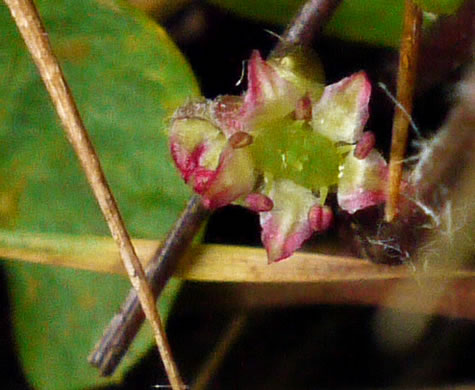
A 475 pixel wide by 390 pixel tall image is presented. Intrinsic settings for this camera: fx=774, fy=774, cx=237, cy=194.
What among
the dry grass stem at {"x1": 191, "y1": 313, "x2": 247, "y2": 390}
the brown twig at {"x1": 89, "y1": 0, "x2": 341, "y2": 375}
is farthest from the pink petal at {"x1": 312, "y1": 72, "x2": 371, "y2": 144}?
the dry grass stem at {"x1": 191, "y1": 313, "x2": 247, "y2": 390}

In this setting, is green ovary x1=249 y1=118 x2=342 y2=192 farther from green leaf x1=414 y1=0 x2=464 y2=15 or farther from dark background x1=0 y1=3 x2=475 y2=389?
dark background x1=0 y1=3 x2=475 y2=389

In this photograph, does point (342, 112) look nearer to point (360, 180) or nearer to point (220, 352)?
point (360, 180)

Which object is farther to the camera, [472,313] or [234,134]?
[472,313]

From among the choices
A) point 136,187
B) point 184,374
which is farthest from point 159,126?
point 184,374

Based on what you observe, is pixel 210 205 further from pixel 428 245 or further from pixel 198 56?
pixel 198 56

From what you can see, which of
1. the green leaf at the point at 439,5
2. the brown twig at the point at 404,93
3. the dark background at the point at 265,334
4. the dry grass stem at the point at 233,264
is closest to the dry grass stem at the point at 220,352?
the dark background at the point at 265,334

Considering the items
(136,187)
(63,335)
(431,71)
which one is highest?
(431,71)

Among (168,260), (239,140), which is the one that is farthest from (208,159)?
(168,260)
